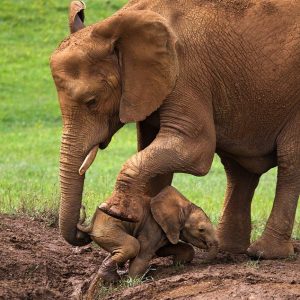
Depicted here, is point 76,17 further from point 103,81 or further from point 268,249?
point 268,249

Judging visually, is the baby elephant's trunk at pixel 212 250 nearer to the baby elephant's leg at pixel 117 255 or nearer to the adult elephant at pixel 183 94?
the adult elephant at pixel 183 94

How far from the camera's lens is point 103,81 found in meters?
9.16

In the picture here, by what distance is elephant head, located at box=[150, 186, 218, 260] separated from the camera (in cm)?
928

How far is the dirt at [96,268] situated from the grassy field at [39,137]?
3.50 ft

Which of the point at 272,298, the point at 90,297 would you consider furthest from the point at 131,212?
the point at 272,298

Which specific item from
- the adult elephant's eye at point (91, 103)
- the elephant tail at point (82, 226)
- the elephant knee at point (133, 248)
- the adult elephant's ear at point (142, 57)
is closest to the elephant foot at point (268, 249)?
the elephant knee at point (133, 248)

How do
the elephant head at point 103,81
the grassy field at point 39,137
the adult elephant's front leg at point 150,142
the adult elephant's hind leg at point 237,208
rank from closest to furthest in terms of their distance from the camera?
the elephant head at point 103,81 < the adult elephant's front leg at point 150,142 < the adult elephant's hind leg at point 237,208 < the grassy field at point 39,137

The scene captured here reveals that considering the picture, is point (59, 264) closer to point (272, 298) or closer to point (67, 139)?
point (67, 139)

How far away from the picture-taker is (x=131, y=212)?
356 inches

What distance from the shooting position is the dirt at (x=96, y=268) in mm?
8391

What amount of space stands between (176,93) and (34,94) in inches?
758

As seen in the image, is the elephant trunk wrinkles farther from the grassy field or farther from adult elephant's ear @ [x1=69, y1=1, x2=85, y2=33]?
the grassy field

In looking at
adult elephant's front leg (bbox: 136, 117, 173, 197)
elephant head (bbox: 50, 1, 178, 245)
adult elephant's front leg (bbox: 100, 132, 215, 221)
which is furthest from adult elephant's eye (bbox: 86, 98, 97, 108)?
adult elephant's front leg (bbox: 136, 117, 173, 197)

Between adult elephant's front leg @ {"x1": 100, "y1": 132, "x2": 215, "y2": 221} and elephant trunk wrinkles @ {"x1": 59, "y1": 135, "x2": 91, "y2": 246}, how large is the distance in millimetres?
292
